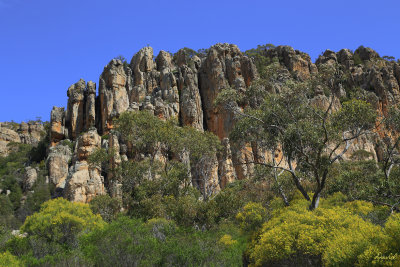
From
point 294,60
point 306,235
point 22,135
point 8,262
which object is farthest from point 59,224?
point 22,135

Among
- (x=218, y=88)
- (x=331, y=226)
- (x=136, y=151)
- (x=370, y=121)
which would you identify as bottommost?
(x=331, y=226)

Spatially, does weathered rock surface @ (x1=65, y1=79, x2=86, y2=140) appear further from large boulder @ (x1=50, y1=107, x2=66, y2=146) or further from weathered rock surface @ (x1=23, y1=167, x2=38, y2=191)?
weathered rock surface @ (x1=23, y1=167, x2=38, y2=191)

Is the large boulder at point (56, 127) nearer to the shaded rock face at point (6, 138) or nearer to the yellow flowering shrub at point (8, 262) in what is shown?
→ the shaded rock face at point (6, 138)

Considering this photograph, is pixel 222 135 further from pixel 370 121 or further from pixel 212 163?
pixel 370 121

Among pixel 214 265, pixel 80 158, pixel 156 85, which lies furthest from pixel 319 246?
pixel 156 85

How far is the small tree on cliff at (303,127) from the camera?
22906 mm

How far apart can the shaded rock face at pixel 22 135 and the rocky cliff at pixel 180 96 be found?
23269 mm

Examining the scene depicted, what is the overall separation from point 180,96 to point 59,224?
3860 centimetres

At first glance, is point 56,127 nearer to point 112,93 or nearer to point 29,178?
point 112,93

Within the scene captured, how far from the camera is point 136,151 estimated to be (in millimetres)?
49500

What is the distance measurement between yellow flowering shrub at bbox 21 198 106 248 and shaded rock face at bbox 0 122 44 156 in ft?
194

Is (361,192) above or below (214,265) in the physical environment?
above

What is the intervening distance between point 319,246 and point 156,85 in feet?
169

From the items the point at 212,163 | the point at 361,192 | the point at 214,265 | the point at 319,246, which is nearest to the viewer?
the point at 319,246
